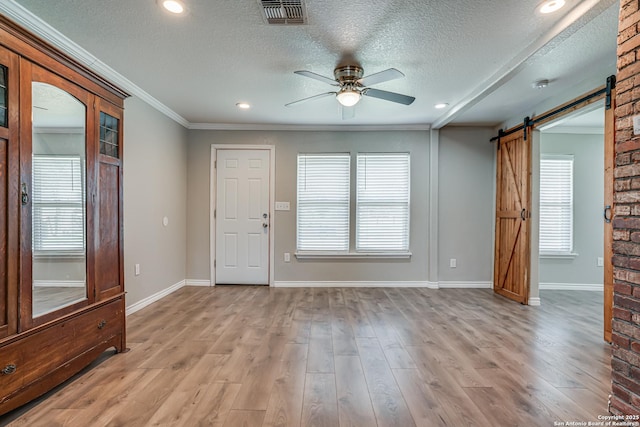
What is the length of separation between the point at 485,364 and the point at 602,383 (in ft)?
2.27

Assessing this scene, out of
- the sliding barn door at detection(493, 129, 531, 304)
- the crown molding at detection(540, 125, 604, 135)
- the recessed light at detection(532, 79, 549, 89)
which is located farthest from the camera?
the crown molding at detection(540, 125, 604, 135)

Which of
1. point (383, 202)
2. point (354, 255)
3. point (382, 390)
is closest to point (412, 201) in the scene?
point (383, 202)

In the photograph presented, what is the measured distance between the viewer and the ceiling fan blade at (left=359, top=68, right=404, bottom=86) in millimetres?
2367

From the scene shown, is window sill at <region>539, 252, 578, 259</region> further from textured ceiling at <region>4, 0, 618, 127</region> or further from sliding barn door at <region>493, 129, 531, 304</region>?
textured ceiling at <region>4, 0, 618, 127</region>

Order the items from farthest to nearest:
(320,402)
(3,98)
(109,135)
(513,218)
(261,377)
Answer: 1. (513,218)
2. (109,135)
3. (261,377)
4. (320,402)
5. (3,98)

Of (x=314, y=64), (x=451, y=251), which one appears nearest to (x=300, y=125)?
(x=314, y=64)

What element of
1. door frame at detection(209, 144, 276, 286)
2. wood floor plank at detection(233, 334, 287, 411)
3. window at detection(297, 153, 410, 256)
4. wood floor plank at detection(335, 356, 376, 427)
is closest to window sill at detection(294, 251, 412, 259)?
window at detection(297, 153, 410, 256)

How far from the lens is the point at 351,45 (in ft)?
7.94

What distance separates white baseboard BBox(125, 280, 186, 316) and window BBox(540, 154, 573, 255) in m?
5.60

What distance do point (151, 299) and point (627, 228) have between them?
14.7ft

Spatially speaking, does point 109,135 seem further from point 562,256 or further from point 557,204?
point 562,256

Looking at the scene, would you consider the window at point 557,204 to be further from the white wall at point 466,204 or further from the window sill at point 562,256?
the white wall at point 466,204

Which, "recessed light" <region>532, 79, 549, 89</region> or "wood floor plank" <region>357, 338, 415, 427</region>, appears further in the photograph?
"recessed light" <region>532, 79, 549, 89</region>

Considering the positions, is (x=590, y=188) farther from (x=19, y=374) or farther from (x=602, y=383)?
(x=19, y=374)
